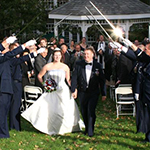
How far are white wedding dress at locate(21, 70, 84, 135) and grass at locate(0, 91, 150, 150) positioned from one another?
0.25 meters

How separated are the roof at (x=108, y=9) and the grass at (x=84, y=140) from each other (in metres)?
10.6

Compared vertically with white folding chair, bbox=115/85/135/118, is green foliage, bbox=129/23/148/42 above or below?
above

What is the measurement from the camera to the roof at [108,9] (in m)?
19.5

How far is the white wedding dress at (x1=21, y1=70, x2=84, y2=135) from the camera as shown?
891 cm

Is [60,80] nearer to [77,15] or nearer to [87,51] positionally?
[87,51]

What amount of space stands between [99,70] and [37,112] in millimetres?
1896

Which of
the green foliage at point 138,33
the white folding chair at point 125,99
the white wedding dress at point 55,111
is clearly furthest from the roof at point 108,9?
the white wedding dress at point 55,111

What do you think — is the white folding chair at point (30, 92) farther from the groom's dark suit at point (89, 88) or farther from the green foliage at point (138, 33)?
the green foliage at point (138, 33)

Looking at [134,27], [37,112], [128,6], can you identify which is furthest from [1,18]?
[37,112]

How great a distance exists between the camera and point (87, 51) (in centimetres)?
849

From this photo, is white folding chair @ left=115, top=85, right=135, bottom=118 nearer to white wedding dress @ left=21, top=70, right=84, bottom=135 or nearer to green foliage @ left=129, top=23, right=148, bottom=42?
white wedding dress @ left=21, top=70, right=84, bottom=135

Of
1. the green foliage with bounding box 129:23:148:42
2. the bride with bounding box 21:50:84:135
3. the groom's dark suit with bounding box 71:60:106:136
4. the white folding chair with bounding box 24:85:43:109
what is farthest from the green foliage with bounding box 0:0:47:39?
the groom's dark suit with bounding box 71:60:106:136

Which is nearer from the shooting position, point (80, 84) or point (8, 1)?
point (80, 84)

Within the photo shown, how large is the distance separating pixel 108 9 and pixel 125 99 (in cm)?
1057
